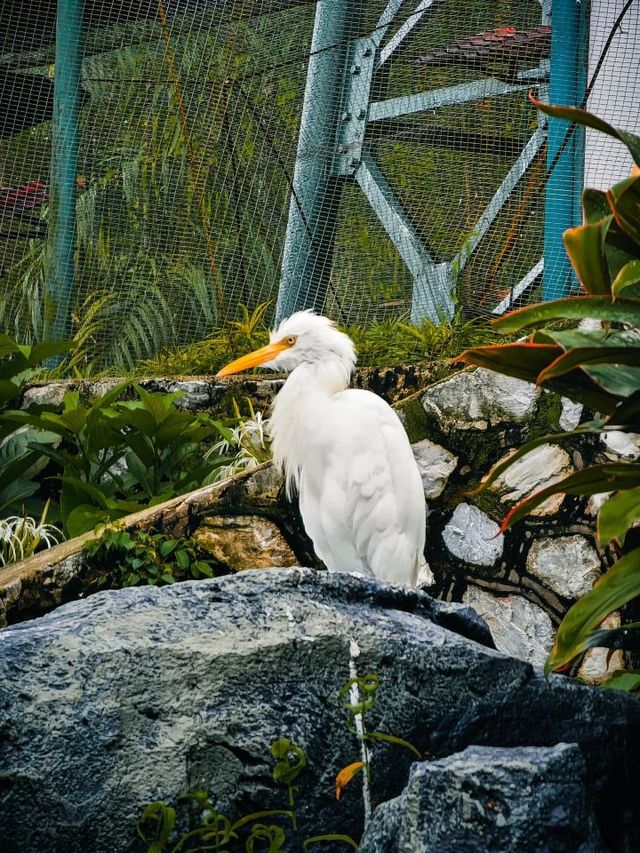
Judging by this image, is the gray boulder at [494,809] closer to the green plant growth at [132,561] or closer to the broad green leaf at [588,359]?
the broad green leaf at [588,359]

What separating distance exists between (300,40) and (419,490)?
2.77 meters

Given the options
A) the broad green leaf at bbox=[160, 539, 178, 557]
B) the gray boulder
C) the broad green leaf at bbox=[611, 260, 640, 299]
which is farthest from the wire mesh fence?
the gray boulder

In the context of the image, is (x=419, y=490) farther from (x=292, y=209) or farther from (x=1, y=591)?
(x=292, y=209)

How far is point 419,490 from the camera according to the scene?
13.3ft

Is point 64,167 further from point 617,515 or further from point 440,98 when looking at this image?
point 617,515

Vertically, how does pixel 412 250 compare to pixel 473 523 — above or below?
above

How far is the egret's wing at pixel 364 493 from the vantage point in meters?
4.05

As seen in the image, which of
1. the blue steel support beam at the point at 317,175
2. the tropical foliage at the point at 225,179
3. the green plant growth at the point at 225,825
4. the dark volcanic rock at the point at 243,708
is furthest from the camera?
the blue steel support beam at the point at 317,175

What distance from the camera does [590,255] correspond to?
2.11 m

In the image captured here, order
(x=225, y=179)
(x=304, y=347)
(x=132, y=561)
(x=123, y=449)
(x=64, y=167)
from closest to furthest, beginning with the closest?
(x=132, y=561)
(x=304, y=347)
(x=123, y=449)
(x=225, y=179)
(x=64, y=167)

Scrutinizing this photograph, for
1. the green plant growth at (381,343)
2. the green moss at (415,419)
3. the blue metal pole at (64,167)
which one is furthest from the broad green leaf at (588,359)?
the blue metal pole at (64,167)

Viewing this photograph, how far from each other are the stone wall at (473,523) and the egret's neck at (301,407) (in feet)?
0.57

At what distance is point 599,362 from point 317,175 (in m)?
3.61

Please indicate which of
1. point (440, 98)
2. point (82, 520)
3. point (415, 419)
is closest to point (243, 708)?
point (82, 520)
